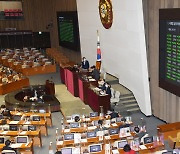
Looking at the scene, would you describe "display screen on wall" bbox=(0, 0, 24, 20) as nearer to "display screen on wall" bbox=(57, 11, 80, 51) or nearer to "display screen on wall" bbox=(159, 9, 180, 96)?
"display screen on wall" bbox=(57, 11, 80, 51)

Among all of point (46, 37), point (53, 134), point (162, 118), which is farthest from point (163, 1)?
point (46, 37)

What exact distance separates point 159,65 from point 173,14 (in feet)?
7.93

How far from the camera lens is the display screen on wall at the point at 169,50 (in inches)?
450

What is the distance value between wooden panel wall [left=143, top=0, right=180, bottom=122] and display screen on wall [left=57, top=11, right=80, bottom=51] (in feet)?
33.4

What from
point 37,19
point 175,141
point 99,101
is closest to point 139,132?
point 175,141

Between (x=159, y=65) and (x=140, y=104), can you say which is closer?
(x=159, y=65)

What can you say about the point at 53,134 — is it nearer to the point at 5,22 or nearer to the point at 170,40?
the point at 170,40

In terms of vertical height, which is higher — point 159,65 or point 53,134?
point 159,65

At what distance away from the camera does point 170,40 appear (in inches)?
467

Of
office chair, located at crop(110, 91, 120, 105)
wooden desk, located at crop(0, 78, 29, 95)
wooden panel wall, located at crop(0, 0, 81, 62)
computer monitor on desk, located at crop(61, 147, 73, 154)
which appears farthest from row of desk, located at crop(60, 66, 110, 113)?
wooden panel wall, located at crop(0, 0, 81, 62)

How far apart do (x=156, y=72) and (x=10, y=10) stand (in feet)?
70.7

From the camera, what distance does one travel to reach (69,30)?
81.1ft

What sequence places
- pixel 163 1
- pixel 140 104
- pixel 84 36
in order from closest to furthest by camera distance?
pixel 163 1, pixel 140 104, pixel 84 36

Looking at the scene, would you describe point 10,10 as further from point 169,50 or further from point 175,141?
point 175,141
